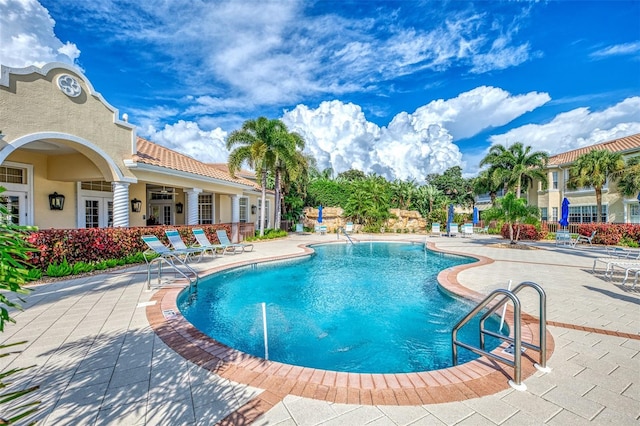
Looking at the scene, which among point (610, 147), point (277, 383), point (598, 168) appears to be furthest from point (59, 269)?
point (610, 147)

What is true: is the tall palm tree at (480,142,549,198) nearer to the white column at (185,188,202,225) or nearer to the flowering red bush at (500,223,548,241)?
the flowering red bush at (500,223,548,241)

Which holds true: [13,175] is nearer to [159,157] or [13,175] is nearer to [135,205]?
[135,205]

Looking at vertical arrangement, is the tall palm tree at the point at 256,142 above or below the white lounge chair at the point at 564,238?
above

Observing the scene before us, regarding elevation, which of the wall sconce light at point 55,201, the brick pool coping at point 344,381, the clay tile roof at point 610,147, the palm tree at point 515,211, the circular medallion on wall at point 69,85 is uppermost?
the clay tile roof at point 610,147

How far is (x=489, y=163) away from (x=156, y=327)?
118 ft

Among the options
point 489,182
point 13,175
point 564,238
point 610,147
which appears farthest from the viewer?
point 489,182

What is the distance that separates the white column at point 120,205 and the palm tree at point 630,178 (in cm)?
3345

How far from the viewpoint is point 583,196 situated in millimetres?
28984

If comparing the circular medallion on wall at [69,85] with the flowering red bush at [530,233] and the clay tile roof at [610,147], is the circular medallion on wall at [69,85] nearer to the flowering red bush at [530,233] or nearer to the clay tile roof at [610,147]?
the flowering red bush at [530,233]

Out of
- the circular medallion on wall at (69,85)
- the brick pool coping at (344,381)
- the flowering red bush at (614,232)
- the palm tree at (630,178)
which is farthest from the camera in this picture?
the palm tree at (630,178)

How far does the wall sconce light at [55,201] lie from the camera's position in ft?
44.9

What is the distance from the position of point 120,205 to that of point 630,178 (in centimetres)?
3494

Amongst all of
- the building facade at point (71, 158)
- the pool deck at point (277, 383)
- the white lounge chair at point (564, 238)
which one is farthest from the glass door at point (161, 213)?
the white lounge chair at point (564, 238)

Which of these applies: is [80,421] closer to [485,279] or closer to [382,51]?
[485,279]
